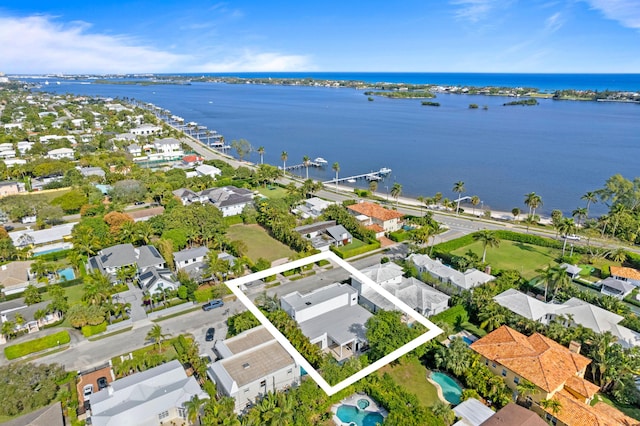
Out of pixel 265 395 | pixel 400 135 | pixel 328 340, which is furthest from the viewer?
pixel 400 135

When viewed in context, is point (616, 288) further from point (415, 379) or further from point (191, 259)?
point (191, 259)

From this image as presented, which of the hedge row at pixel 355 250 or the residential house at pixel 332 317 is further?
the hedge row at pixel 355 250

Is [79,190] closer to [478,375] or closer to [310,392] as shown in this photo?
[310,392]

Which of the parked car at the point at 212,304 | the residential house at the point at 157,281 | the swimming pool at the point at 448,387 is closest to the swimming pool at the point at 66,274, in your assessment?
the residential house at the point at 157,281

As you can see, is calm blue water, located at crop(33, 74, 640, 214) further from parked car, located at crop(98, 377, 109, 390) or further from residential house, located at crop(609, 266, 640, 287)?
parked car, located at crop(98, 377, 109, 390)

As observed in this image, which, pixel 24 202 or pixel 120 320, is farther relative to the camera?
pixel 24 202

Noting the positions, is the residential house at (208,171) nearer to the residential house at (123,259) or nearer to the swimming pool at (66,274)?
the residential house at (123,259)

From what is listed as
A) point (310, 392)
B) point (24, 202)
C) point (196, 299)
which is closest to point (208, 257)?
A: point (196, 299)
